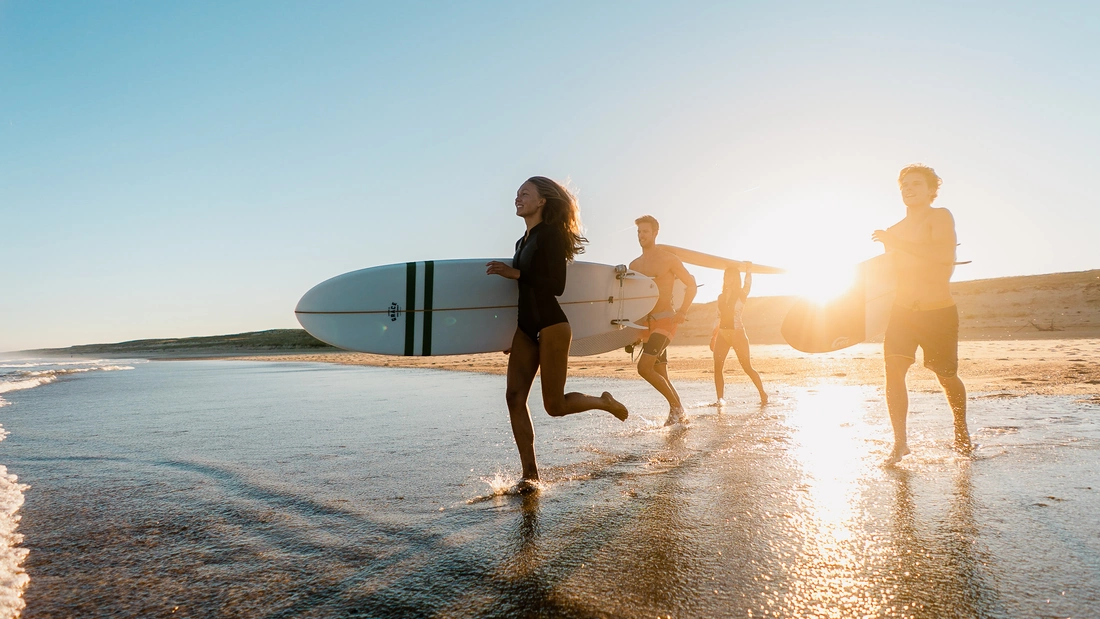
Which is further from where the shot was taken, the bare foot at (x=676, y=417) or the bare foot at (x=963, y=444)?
the bare foot at (x=676, y=417)

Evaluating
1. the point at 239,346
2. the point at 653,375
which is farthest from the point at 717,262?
the point at 239,346

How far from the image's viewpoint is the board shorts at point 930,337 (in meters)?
4.72

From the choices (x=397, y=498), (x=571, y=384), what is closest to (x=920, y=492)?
(x=397, y=498)

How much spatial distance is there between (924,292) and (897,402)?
0.89m

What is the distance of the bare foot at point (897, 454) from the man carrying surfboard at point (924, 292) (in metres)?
0.22

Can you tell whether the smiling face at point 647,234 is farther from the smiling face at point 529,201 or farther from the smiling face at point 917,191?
the smiling face at point 529,201

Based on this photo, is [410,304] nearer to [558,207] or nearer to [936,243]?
[558,207]

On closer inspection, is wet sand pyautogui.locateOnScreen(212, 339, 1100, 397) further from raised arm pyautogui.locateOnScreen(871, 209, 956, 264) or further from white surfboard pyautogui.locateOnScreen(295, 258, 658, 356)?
white surfboard pyautogui.locateOnScreen(295, 258, 658, 356)

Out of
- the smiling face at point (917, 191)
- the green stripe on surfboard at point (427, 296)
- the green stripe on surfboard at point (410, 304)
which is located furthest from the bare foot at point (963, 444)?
the green stripe on surfboard at point (410, 304)

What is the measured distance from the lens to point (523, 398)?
12.8 feet

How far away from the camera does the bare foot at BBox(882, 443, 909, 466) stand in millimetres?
4309

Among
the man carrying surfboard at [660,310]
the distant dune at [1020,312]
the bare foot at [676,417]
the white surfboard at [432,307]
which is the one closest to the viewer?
the white surfboard at [432,307]

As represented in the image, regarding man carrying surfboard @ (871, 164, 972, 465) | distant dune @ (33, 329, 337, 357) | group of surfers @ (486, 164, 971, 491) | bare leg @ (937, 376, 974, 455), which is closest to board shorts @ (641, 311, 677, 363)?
group of surfers @ (486, 164, 971, 491)

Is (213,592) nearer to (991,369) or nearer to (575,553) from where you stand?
(575,553)
